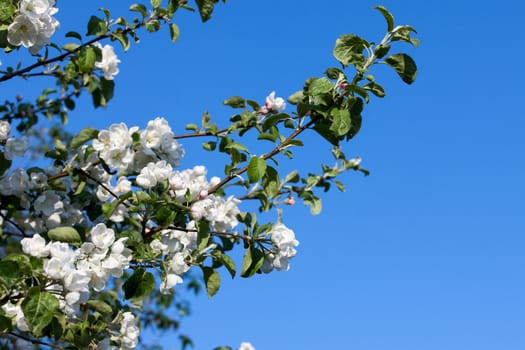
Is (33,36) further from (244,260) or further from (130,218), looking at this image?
(244,260)

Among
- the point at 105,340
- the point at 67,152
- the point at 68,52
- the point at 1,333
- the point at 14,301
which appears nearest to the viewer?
the point at 14,301

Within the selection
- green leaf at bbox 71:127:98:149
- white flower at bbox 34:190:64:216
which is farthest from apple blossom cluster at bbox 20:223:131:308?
white flower at bbox 34:190:64:216

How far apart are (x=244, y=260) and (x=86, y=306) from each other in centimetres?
62

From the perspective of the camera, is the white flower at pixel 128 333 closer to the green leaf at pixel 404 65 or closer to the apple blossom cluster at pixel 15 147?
the apple blossom cluster at pixel 15 147

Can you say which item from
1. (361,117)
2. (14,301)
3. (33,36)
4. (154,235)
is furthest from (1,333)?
(361,117)

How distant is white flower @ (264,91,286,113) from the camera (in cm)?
320

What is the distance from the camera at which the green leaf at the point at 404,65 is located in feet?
8.13

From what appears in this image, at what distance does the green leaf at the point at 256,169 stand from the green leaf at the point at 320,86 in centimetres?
29

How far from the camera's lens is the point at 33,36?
2838mm

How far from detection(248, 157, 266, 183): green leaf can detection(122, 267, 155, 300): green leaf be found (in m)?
0.53

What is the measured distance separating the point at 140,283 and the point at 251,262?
41cm

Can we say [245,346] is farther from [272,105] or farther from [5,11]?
[5,11]

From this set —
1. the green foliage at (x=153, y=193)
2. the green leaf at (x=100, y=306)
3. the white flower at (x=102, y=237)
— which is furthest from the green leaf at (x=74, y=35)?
the green leaf at (x=100, y=306)

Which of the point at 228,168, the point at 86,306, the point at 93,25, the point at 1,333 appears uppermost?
the point at 93,25
